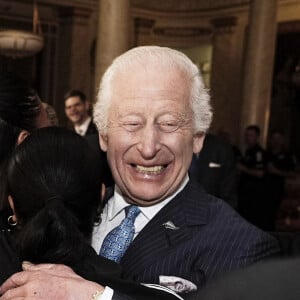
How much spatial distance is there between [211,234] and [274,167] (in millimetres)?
5808

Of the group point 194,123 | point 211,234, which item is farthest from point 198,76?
point 211,234

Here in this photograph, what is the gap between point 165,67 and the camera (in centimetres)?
162

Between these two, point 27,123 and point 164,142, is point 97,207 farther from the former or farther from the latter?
point 27,123

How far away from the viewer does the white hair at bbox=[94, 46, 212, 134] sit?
5.36 ft

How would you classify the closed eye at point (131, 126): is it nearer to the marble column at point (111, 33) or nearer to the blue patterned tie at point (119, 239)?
the blue patterned tie at point (119, 239)

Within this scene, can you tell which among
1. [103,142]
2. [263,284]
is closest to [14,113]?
[103,142]

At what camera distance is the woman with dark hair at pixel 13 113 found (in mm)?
1617

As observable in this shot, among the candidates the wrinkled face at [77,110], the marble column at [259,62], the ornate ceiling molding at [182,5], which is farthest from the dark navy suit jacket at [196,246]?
the ornate ceiling molding at [182,5]

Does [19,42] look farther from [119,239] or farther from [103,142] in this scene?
[119,239]

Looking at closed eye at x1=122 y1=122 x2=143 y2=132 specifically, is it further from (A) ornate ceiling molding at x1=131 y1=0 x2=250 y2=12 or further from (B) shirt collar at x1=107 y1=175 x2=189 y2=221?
(A) ornate ceiling molding at x1=131 y1=0 x2=250 y2=12

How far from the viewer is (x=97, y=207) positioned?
1336 millimetres

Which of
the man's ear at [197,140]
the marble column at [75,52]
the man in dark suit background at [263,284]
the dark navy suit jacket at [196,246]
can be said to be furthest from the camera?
the marble column at [75,52]

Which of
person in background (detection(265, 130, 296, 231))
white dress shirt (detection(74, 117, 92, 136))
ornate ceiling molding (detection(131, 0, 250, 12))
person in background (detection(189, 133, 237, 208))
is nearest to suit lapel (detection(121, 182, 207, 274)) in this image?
person in background (detection(189, 133, 237, 208))

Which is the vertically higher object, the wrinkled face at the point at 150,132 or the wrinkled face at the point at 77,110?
the wrinkled face at the point at 150,132
